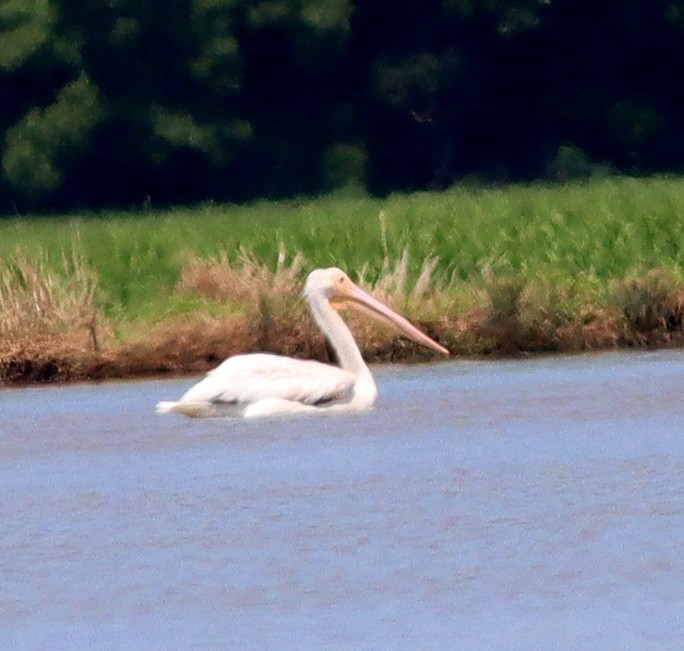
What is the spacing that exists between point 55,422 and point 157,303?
17.9 ft

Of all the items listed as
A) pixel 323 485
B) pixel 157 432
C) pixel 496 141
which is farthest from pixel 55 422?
pixel 496 141

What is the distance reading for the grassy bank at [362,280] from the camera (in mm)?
15617

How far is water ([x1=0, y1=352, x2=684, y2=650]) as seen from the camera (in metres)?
6.87

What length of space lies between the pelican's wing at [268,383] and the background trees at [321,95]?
25.4 meters

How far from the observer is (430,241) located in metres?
20.5

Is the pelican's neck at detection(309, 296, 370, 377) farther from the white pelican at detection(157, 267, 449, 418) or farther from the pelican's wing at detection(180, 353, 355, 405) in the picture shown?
the pelican's wing at detection(180, 353, 355, 405)

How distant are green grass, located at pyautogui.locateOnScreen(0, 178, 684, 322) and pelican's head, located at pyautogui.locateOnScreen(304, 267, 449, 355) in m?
2.80

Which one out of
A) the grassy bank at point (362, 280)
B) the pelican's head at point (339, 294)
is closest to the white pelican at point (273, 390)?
the pelican's head at point (339, 294)

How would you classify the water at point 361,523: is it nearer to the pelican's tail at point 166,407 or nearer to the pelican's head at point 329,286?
the pelican's tail at point 166,407

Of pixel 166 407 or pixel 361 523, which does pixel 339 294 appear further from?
pixel 361 523

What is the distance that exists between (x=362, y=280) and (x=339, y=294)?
3.47 metres

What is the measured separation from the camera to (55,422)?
12594 millimetres

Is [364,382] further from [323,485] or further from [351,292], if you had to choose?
[323,485]

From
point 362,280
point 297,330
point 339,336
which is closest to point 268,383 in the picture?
point 339,336
